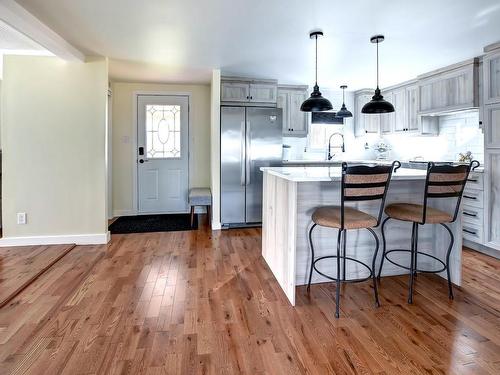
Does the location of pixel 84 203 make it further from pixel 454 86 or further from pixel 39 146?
pixel 454 86

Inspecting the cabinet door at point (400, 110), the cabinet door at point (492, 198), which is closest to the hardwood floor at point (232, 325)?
the cabinet door at point (492, 198)

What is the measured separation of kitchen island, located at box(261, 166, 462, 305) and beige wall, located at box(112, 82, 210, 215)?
9.14ft

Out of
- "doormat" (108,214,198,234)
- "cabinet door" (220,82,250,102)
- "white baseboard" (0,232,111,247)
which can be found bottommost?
"white baseboard" (0,232,111,247)

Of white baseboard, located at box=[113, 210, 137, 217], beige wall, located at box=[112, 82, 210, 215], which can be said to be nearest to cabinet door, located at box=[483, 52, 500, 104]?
beige wall, located at box=[112, 82, 210, 215]

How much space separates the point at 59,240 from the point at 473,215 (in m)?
4.96

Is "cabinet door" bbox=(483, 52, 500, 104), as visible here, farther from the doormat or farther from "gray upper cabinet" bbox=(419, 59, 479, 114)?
the doormat

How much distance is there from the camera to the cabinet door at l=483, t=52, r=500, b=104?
126 inches

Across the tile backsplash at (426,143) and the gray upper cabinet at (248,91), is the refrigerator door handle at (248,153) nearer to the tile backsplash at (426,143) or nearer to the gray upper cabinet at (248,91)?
the gray upper cabinet at (248,91)

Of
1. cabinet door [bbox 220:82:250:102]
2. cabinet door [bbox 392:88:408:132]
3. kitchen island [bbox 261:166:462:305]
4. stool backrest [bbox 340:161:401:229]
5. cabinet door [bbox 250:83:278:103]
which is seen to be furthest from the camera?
cabinet door [bbox 392:88:408:132]

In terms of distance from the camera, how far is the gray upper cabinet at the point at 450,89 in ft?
12.3

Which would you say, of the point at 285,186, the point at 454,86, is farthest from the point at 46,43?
the point at 454,86

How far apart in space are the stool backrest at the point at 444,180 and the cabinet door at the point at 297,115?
3332 mm

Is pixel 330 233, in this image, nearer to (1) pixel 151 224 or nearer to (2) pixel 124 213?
(1) pixel 151 224

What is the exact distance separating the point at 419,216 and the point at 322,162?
300 cm
